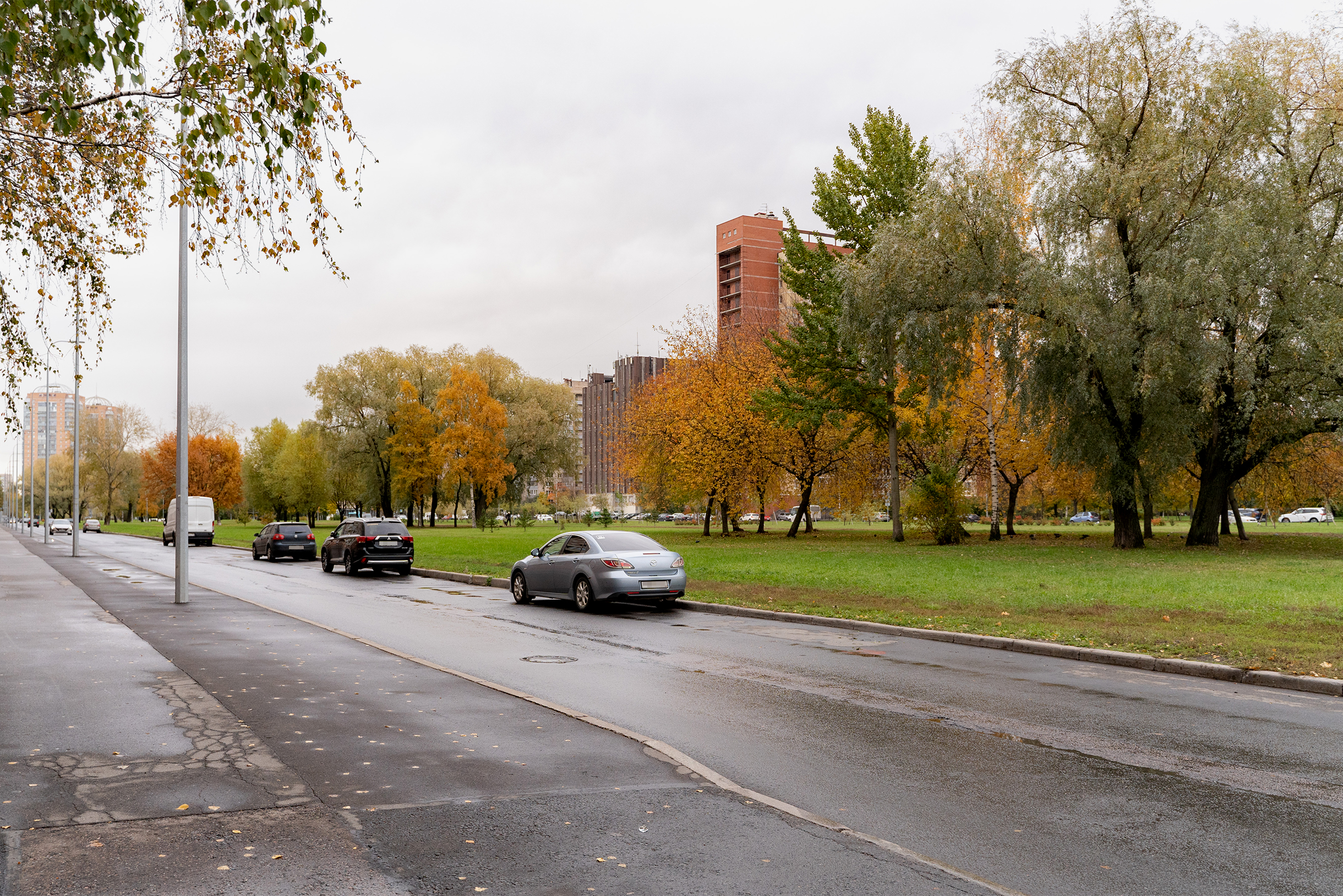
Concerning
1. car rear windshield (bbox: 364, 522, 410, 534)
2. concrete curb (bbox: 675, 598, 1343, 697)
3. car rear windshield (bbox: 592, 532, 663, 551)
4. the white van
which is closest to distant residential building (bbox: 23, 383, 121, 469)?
the white van

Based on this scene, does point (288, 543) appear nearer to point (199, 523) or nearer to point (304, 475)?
point (199, 523)

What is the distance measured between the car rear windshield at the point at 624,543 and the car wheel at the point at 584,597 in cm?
72

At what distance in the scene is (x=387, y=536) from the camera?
95.0ft

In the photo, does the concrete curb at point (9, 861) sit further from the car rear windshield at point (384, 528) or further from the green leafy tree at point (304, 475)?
the green leafy tree at point (304, 475)

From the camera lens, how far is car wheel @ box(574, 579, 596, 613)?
18188 millimetres

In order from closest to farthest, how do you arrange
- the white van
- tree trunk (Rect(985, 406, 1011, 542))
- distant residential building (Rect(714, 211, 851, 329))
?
tree trunk (Rect(985, 406, 1011, 542)) < the white van < distant residential building (Rect(714, 211, 851, 329))

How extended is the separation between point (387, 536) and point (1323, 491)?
4071cm

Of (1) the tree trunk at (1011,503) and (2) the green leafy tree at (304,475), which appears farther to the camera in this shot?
(2) the green leafy tree at (304,475)

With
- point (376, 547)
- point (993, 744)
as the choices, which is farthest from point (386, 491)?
point (993, 744)

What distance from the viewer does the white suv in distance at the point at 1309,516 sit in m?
91.8

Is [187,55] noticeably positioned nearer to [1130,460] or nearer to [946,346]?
[946,346]

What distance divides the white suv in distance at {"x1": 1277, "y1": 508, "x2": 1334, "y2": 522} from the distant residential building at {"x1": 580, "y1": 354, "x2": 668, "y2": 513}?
8796 centimetres

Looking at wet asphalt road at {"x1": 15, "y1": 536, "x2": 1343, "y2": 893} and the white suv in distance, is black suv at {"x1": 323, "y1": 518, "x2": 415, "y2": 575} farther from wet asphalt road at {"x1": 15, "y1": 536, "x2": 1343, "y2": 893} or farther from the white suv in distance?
the white suv in distance

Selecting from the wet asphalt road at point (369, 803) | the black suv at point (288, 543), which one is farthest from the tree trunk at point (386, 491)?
the wet asphalt road at point (369, 803)
